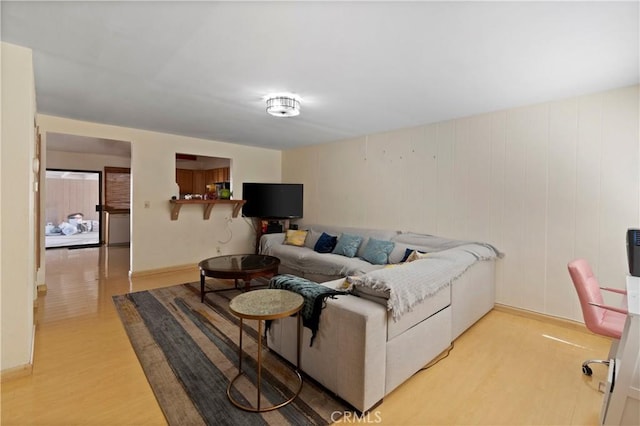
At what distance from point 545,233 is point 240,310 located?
3.15 meters

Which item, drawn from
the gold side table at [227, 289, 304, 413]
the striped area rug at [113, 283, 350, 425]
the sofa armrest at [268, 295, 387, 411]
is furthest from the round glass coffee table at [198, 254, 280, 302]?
the sofa armrest at [268, 295, 387, 411]

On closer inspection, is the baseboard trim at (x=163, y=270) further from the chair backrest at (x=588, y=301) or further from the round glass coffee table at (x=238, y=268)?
the chair backrest at (x=588, y=301)

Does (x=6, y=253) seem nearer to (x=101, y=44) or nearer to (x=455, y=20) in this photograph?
(x=101, y=44)

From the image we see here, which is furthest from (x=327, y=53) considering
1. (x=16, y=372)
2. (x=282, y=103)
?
(x=16, y=372)

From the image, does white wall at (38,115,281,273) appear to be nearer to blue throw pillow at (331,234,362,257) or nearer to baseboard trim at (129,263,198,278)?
baseboard trim at (129,263,198,278)

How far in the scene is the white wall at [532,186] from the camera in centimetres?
266

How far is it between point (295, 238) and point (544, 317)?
351 centimetres

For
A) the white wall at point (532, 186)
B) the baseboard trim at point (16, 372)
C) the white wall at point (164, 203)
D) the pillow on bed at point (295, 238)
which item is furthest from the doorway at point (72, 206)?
the white wall at point (532, 186)

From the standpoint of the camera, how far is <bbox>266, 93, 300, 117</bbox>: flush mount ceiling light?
9.47 feet

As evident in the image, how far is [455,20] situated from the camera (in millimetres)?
1668

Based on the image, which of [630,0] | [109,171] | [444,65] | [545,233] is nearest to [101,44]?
[444,65]

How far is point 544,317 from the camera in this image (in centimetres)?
304

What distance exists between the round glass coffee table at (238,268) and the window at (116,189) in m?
5.43

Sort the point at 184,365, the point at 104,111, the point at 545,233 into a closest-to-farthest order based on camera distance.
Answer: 1. the point at 184,365
2. the point at 545,233
3. the point at 104,111
